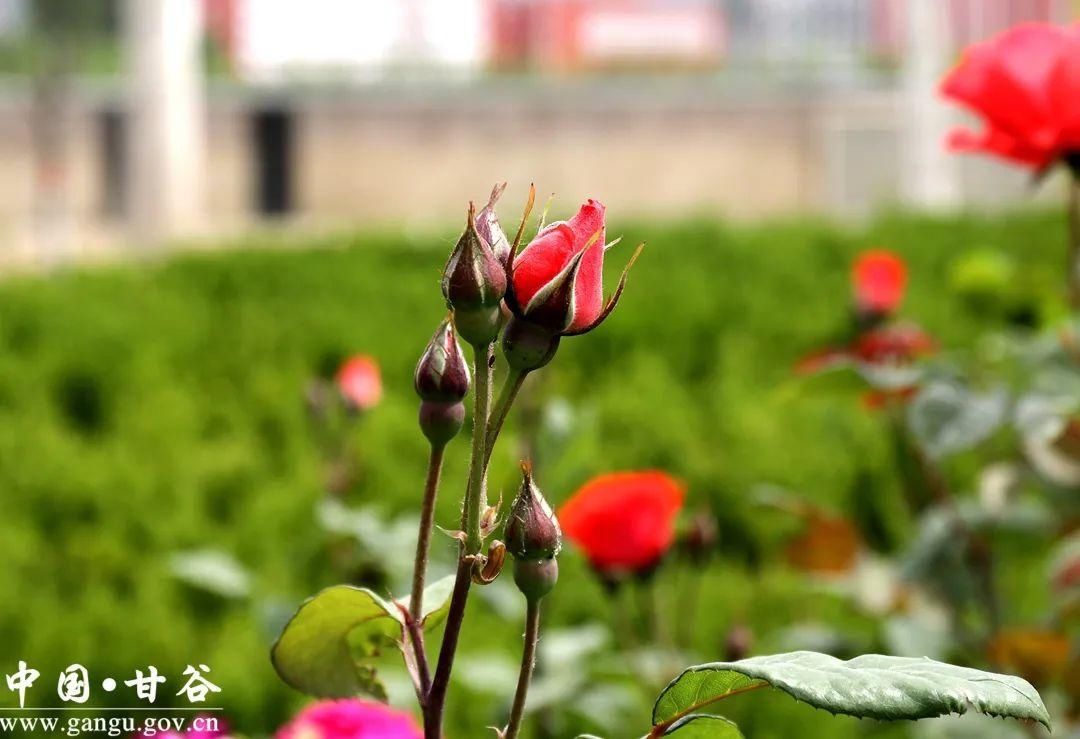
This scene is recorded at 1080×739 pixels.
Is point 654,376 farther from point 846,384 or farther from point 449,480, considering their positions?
point 846,384

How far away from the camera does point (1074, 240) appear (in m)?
0.65

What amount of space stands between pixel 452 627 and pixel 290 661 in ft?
0.24

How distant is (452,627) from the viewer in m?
0.26

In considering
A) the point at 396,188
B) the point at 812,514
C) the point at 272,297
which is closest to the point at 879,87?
the point at 396,188

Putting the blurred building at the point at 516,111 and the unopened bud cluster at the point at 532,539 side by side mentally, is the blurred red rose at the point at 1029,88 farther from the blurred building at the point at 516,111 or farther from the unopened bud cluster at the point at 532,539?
the blurred building at the point at 516,111

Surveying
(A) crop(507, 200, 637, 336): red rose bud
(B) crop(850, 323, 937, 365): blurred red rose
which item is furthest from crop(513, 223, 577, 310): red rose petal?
(B) crop(850, 323, 937, 365): blurred red rose

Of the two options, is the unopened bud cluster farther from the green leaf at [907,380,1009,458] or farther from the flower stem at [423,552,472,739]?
the green leaf at [907,380,1009,458]

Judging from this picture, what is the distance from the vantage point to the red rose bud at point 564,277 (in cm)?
25

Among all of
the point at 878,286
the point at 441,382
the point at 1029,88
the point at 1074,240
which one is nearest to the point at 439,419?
the point at 441,382

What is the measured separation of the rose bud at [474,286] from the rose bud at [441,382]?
0.01 metres

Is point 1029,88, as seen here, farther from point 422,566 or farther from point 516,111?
point 516,111

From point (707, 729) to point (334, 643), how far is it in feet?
0.29

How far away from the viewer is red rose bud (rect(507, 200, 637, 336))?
251 millimetres

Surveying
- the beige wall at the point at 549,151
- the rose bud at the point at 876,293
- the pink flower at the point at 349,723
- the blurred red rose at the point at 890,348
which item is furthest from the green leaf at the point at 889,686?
the beige wall at the point at 549,151
